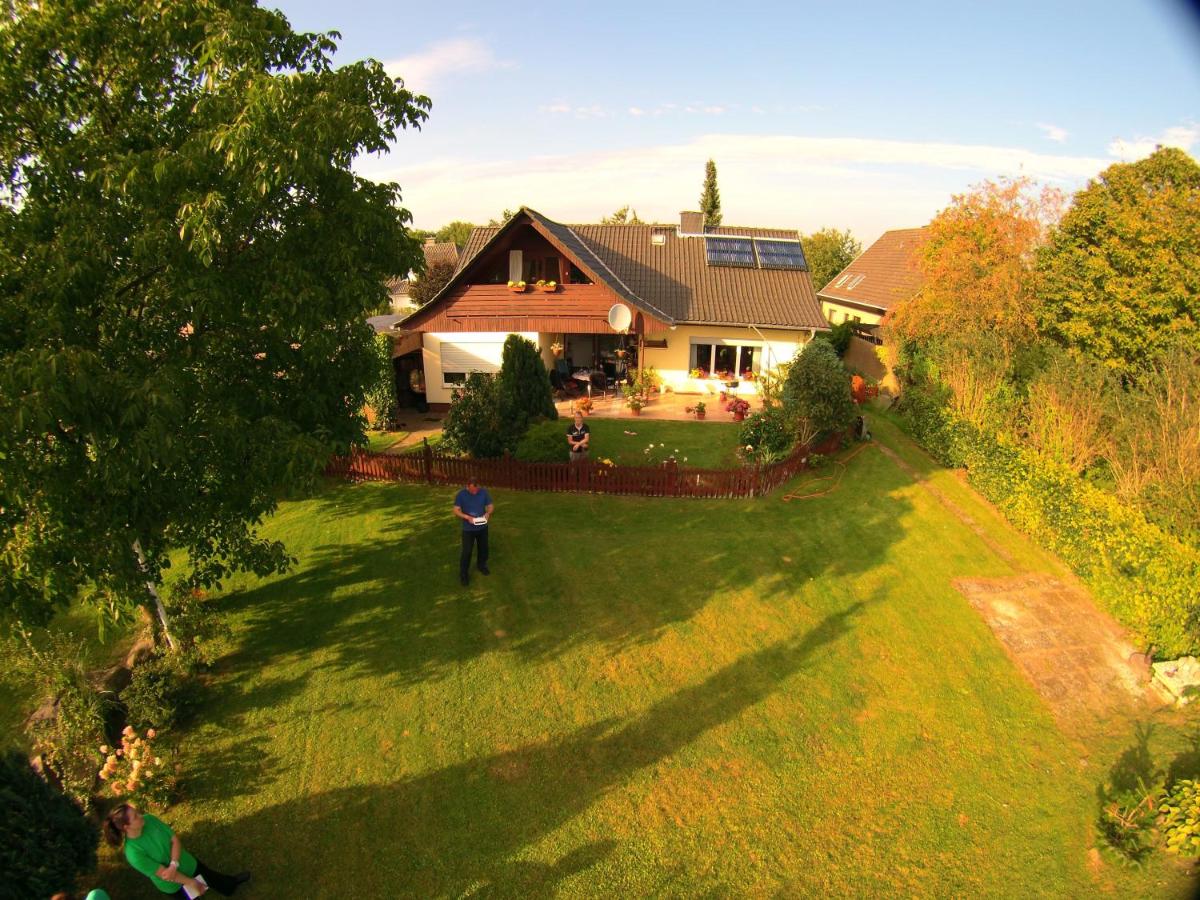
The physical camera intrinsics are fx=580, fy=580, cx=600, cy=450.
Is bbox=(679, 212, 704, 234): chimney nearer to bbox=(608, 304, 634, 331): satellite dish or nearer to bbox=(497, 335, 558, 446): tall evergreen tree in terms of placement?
bbox=(608, 304, 634, 331): satellite dish

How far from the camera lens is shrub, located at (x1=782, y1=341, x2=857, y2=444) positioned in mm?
15953

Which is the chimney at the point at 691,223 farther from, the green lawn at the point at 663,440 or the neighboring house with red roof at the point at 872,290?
the green lawn at the point at 663,440

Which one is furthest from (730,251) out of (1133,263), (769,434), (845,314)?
(1133,263)

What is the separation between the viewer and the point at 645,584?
420 inches

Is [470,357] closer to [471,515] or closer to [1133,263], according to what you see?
[471,515]

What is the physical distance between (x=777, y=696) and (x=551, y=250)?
17494mm

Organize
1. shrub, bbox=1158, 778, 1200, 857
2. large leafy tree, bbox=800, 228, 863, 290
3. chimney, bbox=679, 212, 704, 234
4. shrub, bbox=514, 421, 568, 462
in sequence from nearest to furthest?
1. shrub, bbox=1158, 778, 1200, 857
2. shrub, bbox=514, 421, 568, 462
3. chimney, bbox=679, 212, 704, 234
4. large leafy tree, bbox=800, 228, 863, 290

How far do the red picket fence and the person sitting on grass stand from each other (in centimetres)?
70

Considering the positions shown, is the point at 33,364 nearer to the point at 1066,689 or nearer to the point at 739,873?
the point at 739,873

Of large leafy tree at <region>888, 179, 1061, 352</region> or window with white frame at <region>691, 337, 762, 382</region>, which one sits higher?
large leafy tree at <region>888, 179, 1061, 352</region>

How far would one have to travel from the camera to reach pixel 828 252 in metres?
58.5

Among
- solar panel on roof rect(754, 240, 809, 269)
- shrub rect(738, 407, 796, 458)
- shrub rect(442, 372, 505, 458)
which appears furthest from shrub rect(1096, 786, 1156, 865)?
solar panel on roof rect(754, 240, 809, 269)

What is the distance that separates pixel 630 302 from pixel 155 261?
16.4 meters

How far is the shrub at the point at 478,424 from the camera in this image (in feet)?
48.3
